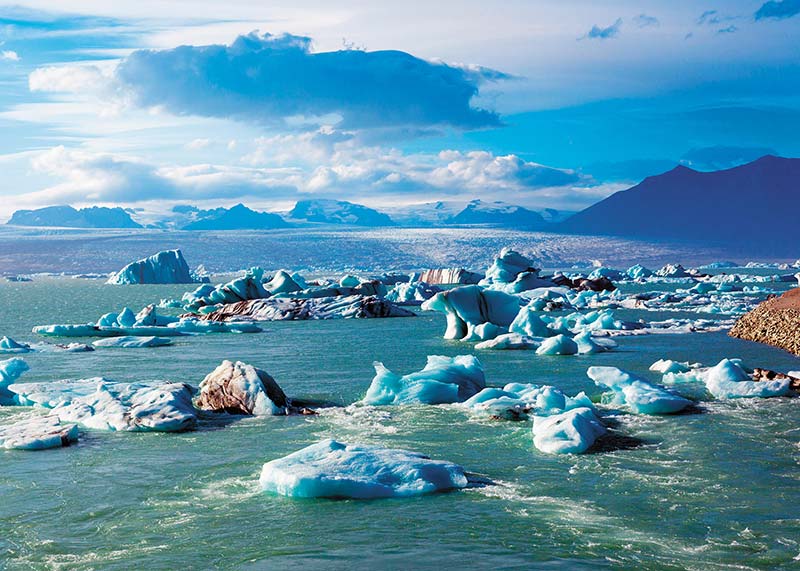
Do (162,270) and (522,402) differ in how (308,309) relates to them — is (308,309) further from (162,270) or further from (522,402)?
(162,270)

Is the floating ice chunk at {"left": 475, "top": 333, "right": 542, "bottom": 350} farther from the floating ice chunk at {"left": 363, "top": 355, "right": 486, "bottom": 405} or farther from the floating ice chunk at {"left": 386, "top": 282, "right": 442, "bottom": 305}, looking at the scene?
the floating ice chunk at {"left": 386, "top": 282, "right": 442, "bottom": 305}

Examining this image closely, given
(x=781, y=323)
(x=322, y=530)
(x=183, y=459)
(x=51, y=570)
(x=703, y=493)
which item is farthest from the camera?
(x=781, y=323)

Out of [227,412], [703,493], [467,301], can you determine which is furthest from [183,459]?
[467,301]

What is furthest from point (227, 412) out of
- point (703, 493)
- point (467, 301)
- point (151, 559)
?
point (467, 301)

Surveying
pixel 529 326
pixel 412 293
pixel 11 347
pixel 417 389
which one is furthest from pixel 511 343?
pixel 412 293

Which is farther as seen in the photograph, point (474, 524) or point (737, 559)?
point (474, 524)

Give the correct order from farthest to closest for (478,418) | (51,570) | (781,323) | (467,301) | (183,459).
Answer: (467,301)
(781,323)
(478,418)
(183,459)
(51,570)

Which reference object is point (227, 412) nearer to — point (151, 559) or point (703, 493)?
point (151, 559)
